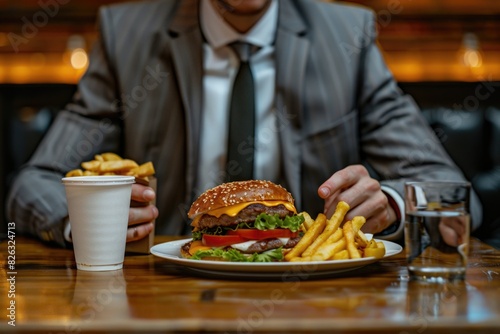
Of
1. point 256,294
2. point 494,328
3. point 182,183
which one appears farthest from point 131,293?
point 182,183

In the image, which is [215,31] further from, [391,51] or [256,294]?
[391,51]

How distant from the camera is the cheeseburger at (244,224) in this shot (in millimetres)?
1202

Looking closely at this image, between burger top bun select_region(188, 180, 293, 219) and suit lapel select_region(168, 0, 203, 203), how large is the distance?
0.89 meters

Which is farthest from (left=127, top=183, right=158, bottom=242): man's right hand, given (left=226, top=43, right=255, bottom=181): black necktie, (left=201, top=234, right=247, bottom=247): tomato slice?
(left=226, top=43, right=255, bottom=181): black necktie

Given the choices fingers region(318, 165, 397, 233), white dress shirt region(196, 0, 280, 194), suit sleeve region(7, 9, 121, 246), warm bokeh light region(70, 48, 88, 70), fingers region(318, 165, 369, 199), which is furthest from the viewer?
warm bokeh light region(70, 48, 88, 70)

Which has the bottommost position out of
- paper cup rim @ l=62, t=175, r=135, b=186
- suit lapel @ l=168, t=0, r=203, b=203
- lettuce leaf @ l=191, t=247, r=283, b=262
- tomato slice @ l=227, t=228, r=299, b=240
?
lettuce leaf @ l=191, t=247, r=283, b=262

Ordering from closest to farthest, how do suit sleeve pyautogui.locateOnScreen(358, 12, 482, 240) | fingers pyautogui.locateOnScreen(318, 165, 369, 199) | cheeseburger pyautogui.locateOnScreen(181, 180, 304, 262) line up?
cheeseburger pyautogui.locateOnScreen(181, 180, 304, 262)
fingers pyautogui.locateOnScreen(318, 165, 369, 199)
suit sleeve pyautogui.locateOnScreen(358, 12, 482, 240)

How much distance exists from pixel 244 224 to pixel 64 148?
1.08m

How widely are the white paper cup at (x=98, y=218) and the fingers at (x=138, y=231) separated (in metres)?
0.16

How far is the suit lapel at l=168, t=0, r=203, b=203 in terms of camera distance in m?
2.18

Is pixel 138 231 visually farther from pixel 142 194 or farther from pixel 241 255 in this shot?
pixel 241 255

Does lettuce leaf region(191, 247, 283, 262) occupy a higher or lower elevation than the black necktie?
lower

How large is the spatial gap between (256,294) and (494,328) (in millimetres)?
342

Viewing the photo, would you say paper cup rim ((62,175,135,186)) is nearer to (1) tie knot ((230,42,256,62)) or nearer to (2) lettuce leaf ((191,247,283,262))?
(2) lettuce leaf ((191,247,283,262))
